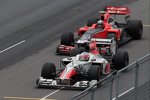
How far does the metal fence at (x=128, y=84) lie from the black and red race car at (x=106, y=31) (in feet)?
29.9

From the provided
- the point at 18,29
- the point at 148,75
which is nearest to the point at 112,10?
the point at 18,29

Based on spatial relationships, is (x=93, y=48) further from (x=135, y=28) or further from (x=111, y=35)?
(x=135, y=28)

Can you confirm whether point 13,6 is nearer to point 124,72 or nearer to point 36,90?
point 36,90

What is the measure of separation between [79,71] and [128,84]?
24.0 feet

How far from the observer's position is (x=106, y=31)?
131ft

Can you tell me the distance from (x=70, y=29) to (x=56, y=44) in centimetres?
333

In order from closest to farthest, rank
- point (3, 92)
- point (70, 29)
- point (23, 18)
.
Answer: point (3, 92)
point (70, 29)
point (23, 18)

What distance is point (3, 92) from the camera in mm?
34500

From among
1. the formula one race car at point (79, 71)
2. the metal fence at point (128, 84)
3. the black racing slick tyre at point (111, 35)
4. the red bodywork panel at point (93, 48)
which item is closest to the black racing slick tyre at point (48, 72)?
the formula one race car at point (79, 71)

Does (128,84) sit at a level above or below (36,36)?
below

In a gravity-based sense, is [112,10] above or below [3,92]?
above

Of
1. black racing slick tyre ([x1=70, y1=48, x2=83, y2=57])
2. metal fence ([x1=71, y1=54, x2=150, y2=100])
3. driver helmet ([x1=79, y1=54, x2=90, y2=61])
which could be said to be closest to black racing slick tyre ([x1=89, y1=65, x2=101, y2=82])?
driver helmet ([x1=79, y1=54, x2=90, y2=61])

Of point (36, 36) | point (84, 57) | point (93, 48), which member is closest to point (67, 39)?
point (93, 48)

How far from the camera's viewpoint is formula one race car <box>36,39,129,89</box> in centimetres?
3422
